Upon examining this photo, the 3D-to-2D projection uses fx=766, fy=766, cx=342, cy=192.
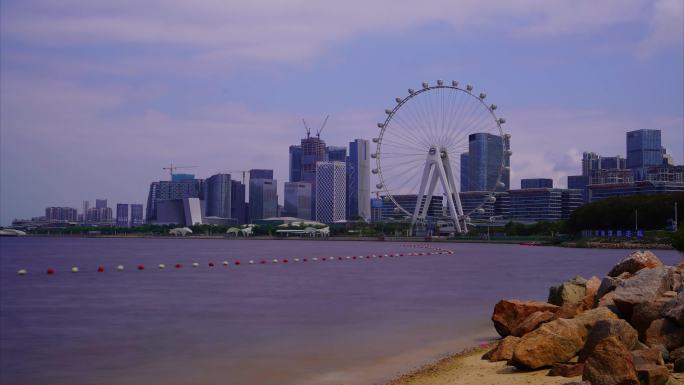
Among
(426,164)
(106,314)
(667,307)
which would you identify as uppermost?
(426,164)

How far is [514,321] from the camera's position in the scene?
1917 centimetres

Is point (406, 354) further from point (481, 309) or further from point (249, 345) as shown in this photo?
point (481, 309)

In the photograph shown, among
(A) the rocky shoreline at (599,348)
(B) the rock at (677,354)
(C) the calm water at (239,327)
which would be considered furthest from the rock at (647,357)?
(C) the calm water at (239,327)

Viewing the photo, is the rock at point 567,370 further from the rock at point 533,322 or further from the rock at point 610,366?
the rock at point 533,322

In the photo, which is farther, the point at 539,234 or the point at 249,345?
the point at 539,234

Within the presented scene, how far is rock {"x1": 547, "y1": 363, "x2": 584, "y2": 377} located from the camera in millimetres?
12867

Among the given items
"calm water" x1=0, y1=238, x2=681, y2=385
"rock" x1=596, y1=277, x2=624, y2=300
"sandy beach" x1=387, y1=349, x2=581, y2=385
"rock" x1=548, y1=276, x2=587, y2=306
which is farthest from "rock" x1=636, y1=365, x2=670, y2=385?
"rock" x1=548, y1=276, x2=587, y2=306

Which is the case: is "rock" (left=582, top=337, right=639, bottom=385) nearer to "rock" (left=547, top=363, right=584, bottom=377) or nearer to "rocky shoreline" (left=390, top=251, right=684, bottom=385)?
"rocky shoreline" (left=390, top=251, right=684, bottom=385)

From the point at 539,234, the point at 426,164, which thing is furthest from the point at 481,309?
the point at 539,234

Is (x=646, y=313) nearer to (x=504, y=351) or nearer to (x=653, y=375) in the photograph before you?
(x=504, y=351)

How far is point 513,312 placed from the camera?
19266 millimetres

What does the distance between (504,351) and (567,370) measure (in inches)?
106

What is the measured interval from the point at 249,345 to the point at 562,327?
968 cm

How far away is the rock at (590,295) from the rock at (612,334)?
21.0 feet
